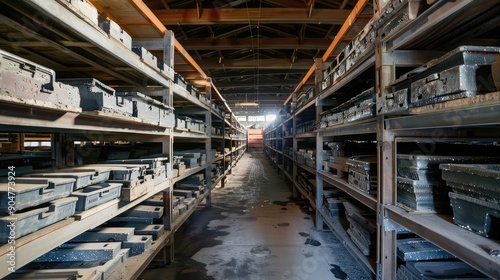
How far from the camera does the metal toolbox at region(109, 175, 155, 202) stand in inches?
66.1

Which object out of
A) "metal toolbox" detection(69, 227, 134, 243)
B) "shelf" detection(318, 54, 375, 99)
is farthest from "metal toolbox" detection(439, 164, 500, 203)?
"metal toolbox" detection(69, 227, 134, 243)

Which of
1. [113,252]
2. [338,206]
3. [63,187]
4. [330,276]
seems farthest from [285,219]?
[63,187]

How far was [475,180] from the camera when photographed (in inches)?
43.0

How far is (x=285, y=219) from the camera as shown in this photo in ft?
13.0

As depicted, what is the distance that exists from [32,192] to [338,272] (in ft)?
8.43

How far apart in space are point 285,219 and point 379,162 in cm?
261

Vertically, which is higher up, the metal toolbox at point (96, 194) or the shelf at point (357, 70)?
the shelf at point (357, 70)

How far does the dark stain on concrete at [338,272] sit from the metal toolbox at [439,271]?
90cm

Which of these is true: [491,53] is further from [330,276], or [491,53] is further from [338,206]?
[338,206]

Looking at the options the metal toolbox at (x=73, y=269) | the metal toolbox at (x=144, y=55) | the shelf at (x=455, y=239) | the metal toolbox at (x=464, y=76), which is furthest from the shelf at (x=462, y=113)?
the metal toolbox at (x=73, y=269)

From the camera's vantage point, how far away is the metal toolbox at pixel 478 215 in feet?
3.44

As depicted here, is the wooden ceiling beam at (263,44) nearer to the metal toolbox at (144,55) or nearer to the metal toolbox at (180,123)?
the metal toolbox at (180,123)

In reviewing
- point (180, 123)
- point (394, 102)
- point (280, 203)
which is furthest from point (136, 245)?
point (280, 203)

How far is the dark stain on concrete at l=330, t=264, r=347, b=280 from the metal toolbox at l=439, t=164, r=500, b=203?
1.54 m
